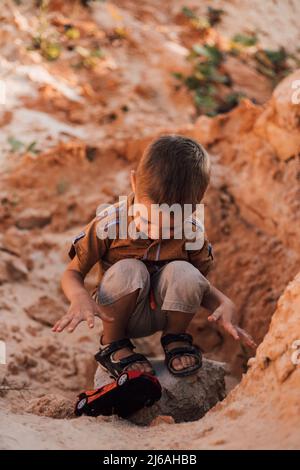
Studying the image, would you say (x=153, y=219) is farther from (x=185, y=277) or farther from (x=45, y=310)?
(x=45, y=310)

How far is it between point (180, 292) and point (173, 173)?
19.3 inches

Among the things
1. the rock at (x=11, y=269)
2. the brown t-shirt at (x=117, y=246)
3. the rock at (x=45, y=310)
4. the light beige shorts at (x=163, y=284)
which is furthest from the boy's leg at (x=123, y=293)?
the rock at (x=11, y=269)

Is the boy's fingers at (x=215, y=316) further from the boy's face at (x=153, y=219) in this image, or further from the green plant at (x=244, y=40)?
the green plant at (x=244, y=40)

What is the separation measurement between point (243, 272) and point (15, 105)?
8.16 ft

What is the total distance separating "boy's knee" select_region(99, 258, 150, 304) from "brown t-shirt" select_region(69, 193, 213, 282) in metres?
0.10

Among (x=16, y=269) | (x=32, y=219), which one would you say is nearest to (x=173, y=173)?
(x=16, y=269)

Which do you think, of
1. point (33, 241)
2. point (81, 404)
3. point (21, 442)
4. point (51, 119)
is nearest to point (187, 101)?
point (51, 119)

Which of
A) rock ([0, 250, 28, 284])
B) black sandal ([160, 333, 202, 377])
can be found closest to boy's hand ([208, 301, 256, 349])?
black sandal ([160, 333, 202, 377])

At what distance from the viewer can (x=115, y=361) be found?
2.19 meters

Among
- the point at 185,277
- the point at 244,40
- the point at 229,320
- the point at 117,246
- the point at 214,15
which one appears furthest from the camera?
the point at 214,15

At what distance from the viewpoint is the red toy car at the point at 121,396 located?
6.29ft

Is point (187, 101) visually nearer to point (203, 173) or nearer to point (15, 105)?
point (15, 105)

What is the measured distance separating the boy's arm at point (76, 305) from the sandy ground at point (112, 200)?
32 cm

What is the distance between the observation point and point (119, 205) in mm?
2309
